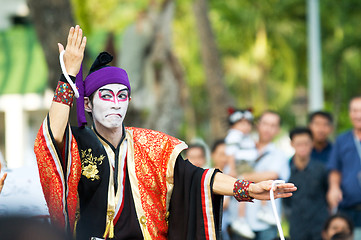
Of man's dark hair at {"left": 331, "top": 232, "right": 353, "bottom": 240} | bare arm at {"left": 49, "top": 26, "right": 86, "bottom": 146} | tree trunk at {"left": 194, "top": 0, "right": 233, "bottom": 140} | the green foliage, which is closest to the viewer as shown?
bare arm at {"left": 49, "top": 26, "right": 86, "bottom": 146}

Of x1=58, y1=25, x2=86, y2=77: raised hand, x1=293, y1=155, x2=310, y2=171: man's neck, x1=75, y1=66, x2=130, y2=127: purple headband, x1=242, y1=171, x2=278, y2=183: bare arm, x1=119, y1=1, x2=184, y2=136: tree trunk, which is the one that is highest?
x1=119, y1=1, x2=184, y2=136: tree trunk

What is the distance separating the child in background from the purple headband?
2.95 meters

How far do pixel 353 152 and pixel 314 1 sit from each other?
771 centimetres

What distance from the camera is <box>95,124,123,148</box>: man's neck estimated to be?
13.9ft

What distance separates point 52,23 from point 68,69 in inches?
245

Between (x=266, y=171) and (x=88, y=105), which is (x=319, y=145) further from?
(x=88, y=105)

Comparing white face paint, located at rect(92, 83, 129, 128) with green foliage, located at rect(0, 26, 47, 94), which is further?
green foliage, located at rect(0, 26, 47, 94)

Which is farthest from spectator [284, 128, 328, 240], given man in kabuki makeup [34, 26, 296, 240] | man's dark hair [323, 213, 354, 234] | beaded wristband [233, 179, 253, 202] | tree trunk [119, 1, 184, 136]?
tree trunk [119, 1, 184, 136]

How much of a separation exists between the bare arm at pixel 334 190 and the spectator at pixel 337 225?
22cm

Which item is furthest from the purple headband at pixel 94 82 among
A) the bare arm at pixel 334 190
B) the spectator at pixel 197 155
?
the bare arm at pixel 334 190

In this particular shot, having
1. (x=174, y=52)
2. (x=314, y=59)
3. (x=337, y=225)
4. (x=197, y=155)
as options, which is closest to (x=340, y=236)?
(x=337, y=225)

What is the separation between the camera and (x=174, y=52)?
14703mm

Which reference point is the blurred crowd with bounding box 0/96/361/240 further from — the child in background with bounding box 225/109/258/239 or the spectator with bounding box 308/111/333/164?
the spectator with bounding box 308/111/333/164

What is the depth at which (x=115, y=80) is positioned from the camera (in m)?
4.19
